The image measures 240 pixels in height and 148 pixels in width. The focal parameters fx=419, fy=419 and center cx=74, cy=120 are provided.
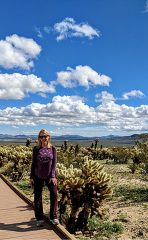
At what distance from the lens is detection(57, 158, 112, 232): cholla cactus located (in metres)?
10.9

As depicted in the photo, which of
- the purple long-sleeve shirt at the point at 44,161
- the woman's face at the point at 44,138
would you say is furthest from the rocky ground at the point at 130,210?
the woman's face at the point at 44,138

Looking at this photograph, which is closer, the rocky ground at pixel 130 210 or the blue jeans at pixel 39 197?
the blue jeans at pixel 39 197

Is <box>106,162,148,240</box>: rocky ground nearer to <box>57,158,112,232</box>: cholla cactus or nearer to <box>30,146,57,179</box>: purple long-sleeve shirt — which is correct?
<box>57,158,112,232</box>: cholla cactus

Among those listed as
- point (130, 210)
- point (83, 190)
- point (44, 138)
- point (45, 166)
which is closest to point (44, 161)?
point (45, 166)

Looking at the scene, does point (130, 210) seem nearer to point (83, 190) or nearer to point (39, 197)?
point (83, 190)

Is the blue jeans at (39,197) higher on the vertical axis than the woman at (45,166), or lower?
lower

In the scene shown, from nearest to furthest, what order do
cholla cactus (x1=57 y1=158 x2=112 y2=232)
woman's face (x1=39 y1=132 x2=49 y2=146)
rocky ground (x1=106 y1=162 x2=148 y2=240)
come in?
woman's face (x1=39 y1=132 x2=49 y2=146)
cholla cactus (x1=57 y1=158 x2=112 y2=232)
rocky ground (x1=106 y1=162 x2=148 y2=240)

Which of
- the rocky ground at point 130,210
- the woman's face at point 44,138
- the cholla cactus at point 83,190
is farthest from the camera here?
the rocky ground at point 130,210

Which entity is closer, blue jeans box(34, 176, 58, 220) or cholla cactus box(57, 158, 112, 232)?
blue jeans box(34, 176, 58, 220)

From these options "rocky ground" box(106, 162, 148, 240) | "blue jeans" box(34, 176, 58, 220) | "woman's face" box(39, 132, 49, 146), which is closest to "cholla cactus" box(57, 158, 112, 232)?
"rocky ground" box(106, 162, 148, 240)

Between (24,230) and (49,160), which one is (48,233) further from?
(49,160)

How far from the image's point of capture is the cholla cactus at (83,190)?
35.7 feet

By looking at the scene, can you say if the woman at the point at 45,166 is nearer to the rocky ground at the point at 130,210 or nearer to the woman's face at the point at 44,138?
the woman's face at the point at 44,138

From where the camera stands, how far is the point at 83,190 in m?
10.9
